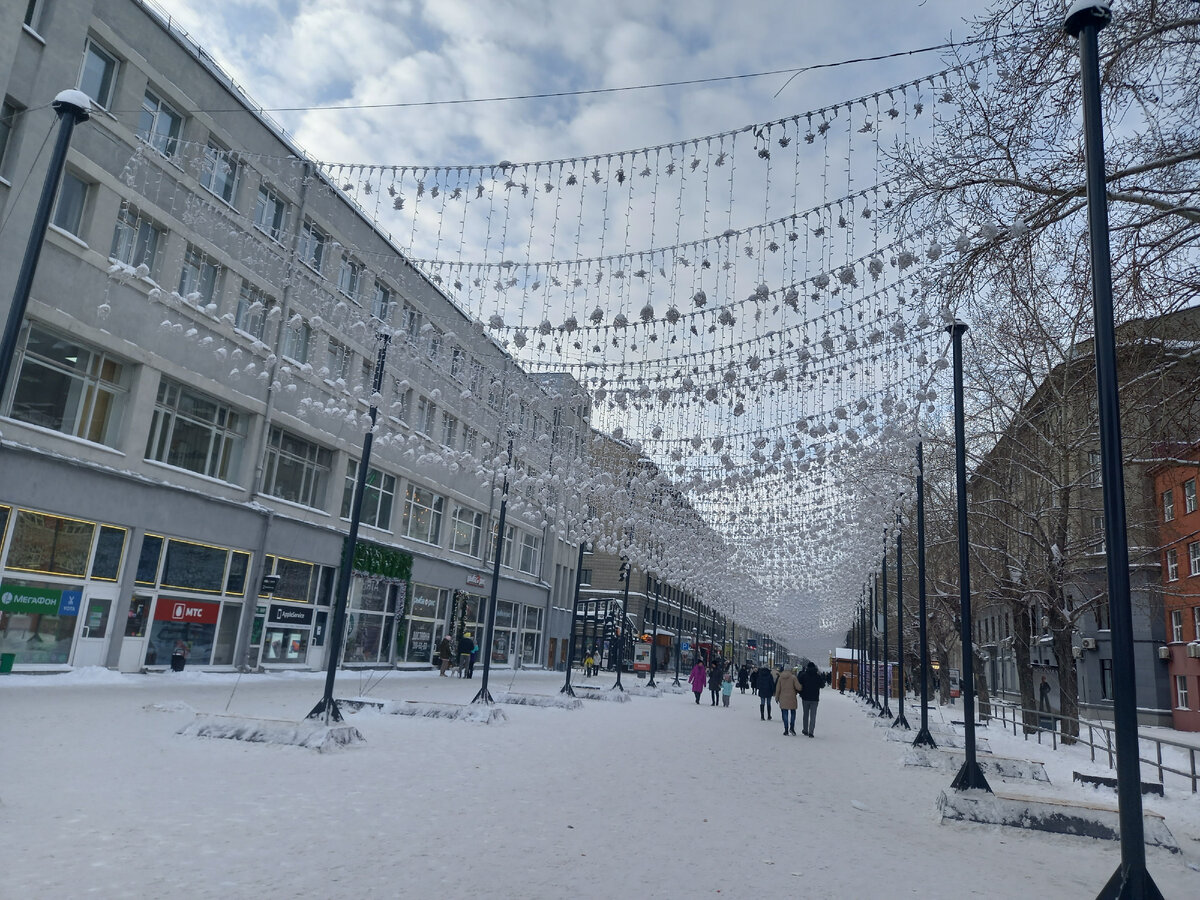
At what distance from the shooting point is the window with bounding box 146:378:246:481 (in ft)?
78.7

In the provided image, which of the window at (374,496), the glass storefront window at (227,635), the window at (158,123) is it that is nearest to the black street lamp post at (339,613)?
the window at (158,123)

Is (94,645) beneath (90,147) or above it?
beneath

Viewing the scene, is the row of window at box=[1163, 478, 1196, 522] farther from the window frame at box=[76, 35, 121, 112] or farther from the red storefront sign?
the window frame at box=[76, 35, 121, 112]

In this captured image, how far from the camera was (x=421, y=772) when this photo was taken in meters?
10.7

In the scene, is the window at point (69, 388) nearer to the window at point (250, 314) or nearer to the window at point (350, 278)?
the window at point (250, 314)

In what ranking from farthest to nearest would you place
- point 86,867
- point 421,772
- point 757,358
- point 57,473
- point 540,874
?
1. point 57,473
2. point 757,358
3. point 421,772
4. point 540,874
5. point 86,867

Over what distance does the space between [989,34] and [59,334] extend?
70.4ft

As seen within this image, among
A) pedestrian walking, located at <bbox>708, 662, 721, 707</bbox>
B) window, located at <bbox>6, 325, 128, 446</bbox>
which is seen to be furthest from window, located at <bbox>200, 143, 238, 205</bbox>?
pedestrian walking, located at <bbox>708, 662, 721, 707</bbox>

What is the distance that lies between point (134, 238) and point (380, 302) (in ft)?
44.2

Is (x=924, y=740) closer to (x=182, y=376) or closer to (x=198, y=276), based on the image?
(x=182, y=376)

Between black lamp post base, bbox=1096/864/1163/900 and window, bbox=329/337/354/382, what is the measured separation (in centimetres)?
3033

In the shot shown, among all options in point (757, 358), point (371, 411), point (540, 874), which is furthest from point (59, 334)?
point (540, 874)

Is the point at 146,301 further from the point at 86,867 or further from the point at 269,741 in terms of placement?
the point at 86,867

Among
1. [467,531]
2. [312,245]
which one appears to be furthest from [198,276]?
[467,531]
